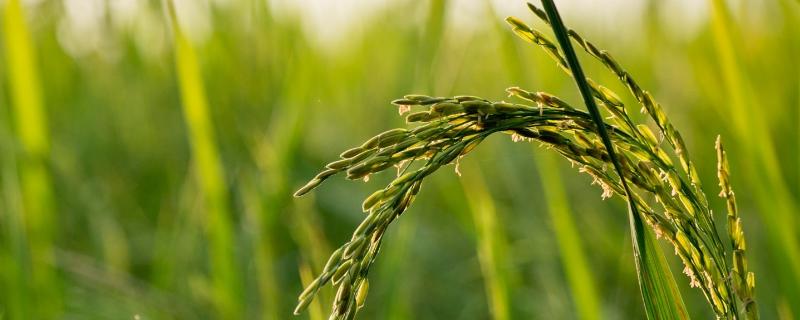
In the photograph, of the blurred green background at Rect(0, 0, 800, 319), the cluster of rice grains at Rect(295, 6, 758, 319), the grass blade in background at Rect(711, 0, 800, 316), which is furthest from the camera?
the blurred green background at Rect(0, 0, 800, 319)

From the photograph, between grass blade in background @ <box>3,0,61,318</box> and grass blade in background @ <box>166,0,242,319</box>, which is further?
grass blade in background @ <box>3,0,61,318</box>

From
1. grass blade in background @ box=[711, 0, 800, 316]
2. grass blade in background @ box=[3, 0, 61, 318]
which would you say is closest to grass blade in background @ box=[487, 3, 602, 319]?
grass blade in background @ box=[711, 0, 800, 316]

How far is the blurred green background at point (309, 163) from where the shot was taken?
5.09 ft

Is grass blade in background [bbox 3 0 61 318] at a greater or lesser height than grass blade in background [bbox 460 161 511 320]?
greater

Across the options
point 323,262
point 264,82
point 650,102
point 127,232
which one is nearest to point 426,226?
point 264,82

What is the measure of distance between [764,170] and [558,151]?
2.40ft

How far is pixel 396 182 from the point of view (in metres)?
0.62

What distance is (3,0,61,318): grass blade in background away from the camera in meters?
1.70

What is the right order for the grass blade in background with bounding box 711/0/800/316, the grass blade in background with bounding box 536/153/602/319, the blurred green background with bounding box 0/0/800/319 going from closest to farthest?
the grass blade in background with bounding box 711/0/800/316 < the grass blade in background with bounding box 536/153/602/319 < the blurred green background with bounding box 0/0/800/319

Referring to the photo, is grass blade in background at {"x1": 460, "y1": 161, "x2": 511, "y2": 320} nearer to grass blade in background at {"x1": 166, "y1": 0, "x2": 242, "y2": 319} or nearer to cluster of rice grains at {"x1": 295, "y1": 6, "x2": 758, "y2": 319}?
grass blade in background at {"x1": 166, "y1": 0, "x2": 242, "y2": 319}

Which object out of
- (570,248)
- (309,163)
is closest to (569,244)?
(570,248)

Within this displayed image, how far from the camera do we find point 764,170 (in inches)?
51.5

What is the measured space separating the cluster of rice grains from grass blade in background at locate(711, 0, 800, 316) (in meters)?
0.60

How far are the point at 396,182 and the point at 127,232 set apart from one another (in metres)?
2.15
